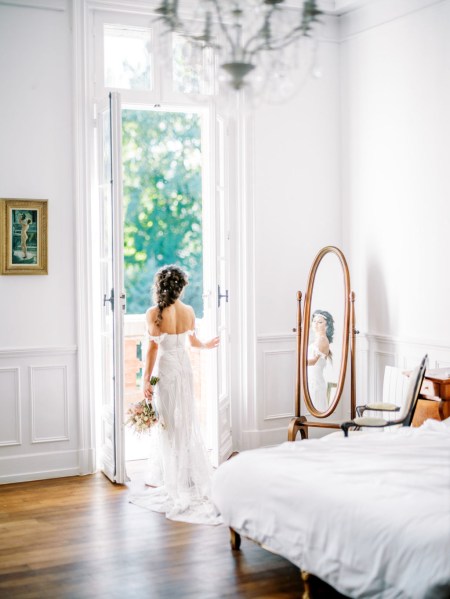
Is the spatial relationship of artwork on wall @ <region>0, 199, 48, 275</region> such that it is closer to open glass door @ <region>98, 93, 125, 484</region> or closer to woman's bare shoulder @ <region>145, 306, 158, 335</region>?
open glass door @ <region>98, 93, 125, 484</region>

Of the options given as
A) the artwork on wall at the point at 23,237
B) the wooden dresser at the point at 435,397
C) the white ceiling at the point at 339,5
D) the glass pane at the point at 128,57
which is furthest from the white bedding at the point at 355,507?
Answer: the white ceiling at the point at 339,5

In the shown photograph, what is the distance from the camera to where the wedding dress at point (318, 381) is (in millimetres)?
6375

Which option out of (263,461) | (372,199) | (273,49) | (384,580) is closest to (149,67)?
(372,199)

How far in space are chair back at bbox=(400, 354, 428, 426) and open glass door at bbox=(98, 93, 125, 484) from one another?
205 cm

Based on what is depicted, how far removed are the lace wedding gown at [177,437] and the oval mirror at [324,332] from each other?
4.04 ft

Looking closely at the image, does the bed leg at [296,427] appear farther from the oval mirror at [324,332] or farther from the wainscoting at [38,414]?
the wainscoting at [38,414]

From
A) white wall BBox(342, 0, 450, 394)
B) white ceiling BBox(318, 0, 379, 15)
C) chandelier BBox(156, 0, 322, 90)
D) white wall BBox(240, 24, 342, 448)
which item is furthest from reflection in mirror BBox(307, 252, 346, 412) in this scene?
chandelier BBox(156, 0, 322, 90)

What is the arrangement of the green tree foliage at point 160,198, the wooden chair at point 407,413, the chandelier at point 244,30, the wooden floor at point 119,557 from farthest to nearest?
1. the green tree foliage at point 160,198
2. the wooden chair at point 407,413
3. the wooden floor at point 119,557
4. the chandelier at point 244,30

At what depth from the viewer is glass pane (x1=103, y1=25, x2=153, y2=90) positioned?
6.23 meters

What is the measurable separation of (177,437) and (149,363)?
0.57 metres

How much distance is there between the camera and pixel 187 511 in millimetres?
5172

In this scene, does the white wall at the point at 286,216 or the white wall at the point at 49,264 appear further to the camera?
the white wall at the point at 286,216

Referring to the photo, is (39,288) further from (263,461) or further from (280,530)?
(280,530)

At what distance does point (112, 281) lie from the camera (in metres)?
5.80
